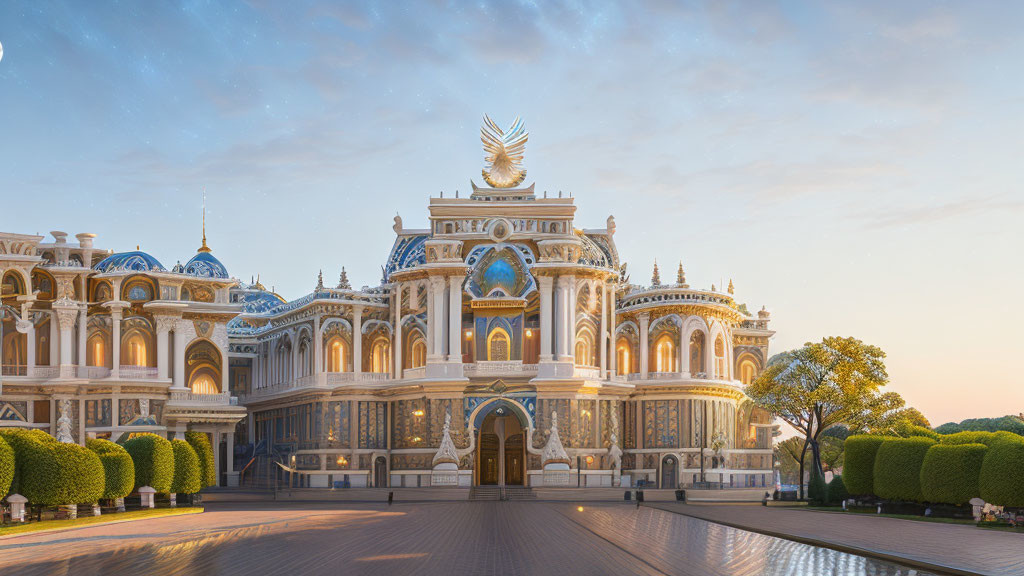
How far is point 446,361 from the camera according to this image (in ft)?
270

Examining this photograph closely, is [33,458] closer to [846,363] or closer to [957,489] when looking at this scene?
[957,489]

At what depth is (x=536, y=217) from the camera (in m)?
85.8

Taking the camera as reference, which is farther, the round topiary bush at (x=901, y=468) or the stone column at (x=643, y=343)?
the stone column at (x=643, y=343)

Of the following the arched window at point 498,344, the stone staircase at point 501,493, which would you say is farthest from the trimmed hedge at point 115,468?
the arched window at point 498,344

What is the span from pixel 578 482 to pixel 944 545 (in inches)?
1800

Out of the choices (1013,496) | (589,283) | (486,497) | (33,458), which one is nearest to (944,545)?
(1013,496)

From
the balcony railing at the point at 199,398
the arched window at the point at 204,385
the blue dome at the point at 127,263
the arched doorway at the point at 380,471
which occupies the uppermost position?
the blue dome at the point at 127,263

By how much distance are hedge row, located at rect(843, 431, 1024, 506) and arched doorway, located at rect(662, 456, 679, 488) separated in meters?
27.1

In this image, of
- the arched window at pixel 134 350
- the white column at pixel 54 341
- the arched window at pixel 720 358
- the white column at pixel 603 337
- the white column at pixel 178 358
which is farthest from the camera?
the arched window at pixel 720 358

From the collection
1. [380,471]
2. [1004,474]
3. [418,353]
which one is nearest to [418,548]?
[1004,474]

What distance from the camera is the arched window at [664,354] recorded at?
87625 mm

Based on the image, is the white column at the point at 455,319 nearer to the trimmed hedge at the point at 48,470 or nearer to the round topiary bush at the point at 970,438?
the trimmed hedge at the point at 48,470

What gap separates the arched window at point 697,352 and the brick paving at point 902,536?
97.0ft

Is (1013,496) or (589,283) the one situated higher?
(589,283)
